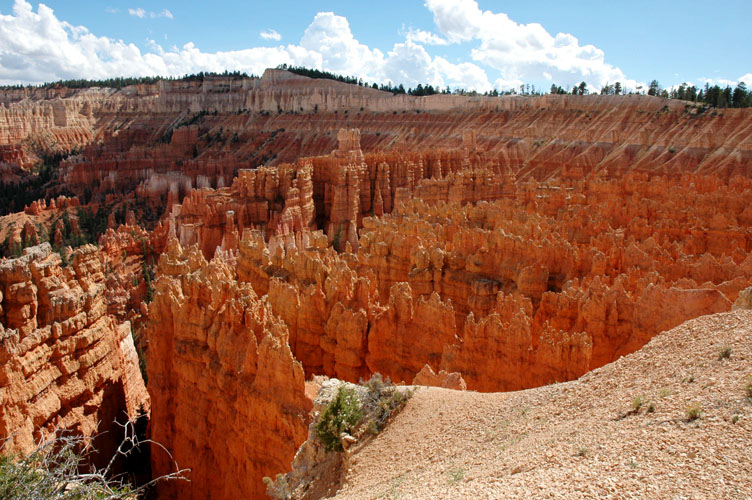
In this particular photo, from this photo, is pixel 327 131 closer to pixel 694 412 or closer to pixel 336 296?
pixel 336 296

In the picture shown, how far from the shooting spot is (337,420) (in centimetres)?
748

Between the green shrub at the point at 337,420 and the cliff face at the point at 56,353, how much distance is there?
5.20 metres

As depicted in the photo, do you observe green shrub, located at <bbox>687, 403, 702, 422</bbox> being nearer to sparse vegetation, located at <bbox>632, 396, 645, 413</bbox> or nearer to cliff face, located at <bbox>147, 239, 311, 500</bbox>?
sparse vegetation, located at <bbox>632, 396, 645, 413</bbox>

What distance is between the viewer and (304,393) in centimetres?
1025

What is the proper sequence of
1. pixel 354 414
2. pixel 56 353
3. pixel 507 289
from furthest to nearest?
pixel 507 289 → pixel 56 353 → pixel 354 414

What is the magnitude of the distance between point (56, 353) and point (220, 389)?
338 cm

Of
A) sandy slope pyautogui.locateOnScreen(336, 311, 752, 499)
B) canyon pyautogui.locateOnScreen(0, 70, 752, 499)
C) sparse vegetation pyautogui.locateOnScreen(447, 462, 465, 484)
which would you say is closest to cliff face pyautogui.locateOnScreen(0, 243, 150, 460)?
canyon pyautogui.locateOnScreen(0, 70, 752, 499)

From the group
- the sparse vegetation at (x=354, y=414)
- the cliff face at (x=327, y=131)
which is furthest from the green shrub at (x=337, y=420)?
the cliff face at (x=327, y=131)

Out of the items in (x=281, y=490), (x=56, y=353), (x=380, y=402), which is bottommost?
(x=281, y=490)

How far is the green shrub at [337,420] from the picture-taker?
7422mm

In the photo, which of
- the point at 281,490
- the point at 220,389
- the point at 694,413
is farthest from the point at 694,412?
the point at 220,389

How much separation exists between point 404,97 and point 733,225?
6534cm

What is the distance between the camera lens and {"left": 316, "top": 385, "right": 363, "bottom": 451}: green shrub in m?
7.42

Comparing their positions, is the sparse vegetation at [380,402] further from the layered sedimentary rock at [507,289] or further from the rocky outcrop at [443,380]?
the layered sedimentary rock at [507,289]
